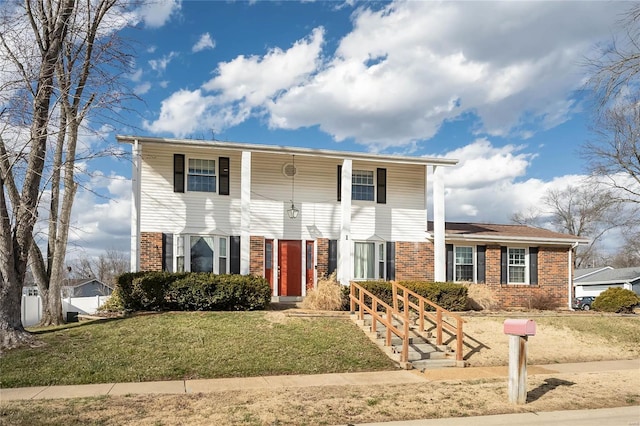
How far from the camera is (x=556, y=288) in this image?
66.1 ft

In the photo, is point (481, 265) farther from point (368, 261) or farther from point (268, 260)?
point (268, 260)

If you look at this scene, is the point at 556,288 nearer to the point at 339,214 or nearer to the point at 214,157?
the point at 339,214

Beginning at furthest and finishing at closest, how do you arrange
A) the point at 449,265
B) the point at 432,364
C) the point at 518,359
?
the point at 449,265
the point at 432,364
the point at 518,359

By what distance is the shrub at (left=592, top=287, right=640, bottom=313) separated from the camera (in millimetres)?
18750

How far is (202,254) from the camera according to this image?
17422mm

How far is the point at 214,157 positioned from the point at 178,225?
258 cm

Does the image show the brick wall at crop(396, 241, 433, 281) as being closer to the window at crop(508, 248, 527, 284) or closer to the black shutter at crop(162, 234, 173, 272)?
the window at crop(508, 248, 527, 284)

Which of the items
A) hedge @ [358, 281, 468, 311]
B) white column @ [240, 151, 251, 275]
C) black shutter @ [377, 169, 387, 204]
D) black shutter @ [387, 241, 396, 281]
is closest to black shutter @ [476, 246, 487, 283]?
hedge @ [358, 281, 468, 311]

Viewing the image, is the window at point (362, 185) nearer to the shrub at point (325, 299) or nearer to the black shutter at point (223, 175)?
the black shutter at point (223, 175)

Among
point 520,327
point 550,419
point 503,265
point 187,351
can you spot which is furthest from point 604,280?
point 187,351

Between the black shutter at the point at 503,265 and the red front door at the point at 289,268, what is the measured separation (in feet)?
25.3

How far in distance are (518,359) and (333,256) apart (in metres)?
11.0

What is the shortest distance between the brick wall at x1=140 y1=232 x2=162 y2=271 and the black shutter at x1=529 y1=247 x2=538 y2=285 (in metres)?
13.6

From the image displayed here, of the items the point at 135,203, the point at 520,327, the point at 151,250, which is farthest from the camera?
the point at 151,250
